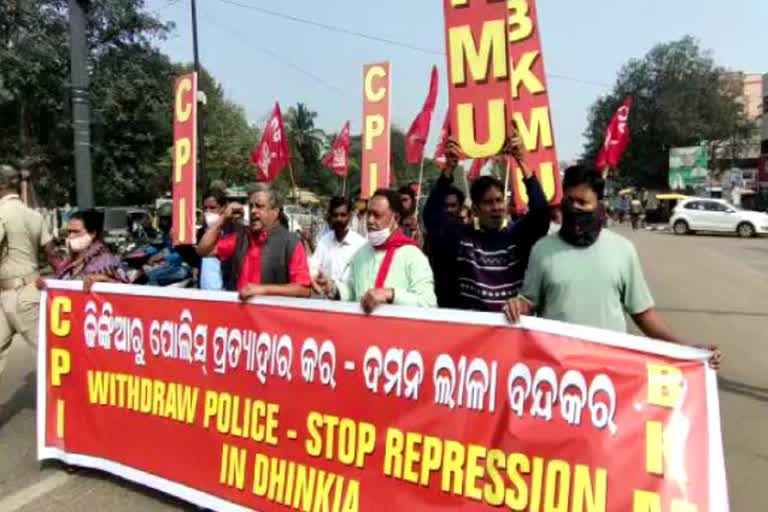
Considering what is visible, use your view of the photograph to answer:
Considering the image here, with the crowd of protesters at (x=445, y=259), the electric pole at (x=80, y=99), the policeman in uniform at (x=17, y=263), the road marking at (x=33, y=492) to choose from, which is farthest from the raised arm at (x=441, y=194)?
the electric pole at (x=80, y=99)

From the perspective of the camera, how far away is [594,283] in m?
3.35

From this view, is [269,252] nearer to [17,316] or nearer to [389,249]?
[389,249]

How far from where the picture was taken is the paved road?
430 cm

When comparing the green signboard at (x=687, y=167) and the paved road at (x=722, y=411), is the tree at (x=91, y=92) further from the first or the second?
the green signboard at (x=687, y=167)

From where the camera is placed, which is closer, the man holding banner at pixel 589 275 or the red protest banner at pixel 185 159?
the man holding banner at pixel 589 275

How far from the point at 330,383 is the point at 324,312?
1.08 ft

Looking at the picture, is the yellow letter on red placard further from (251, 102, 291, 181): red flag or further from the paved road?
(251, 102, 291, 181): red flag

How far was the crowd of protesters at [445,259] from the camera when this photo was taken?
3.38 m

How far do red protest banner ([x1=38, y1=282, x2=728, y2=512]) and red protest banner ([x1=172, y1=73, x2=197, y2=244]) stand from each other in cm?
196

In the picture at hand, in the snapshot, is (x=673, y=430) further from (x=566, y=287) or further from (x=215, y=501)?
(x=215, y=501)

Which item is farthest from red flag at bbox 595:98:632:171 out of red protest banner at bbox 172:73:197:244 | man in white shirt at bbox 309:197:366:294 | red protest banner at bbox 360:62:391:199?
red protest banner at bbox 172:73:197:244

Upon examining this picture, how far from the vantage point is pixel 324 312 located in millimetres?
3691

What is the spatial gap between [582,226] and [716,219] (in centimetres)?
3219

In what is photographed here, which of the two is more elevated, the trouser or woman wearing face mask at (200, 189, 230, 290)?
woman wearing face mask at (200, 189, 230, 290)
